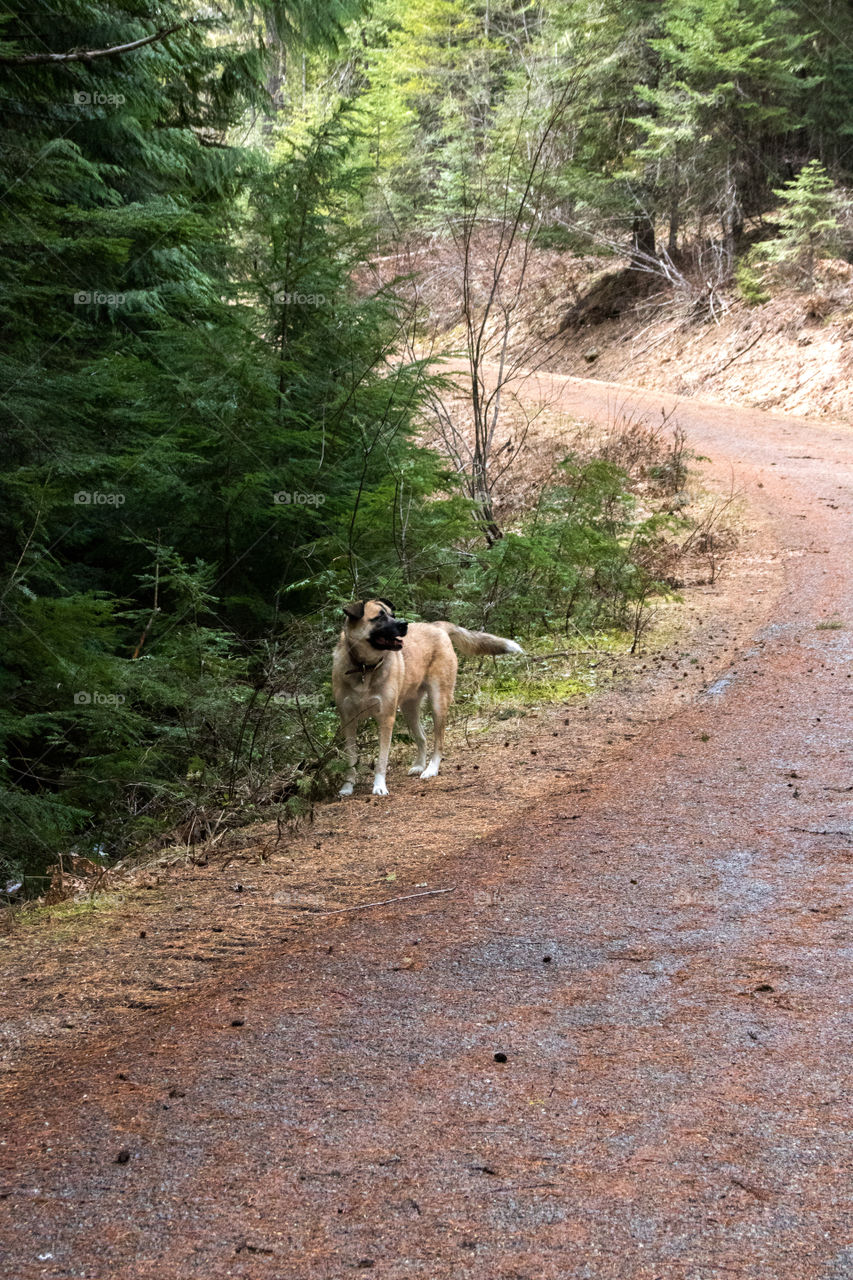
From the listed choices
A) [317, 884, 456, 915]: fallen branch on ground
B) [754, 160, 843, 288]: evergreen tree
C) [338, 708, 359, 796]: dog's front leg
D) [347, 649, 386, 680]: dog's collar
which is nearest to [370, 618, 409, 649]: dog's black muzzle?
[347, 649, 386, 680]: dog's collar

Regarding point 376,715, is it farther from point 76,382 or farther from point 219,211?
point 219,211

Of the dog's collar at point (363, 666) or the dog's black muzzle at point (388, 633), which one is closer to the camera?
the dog's black muzzle at point (388, 633)

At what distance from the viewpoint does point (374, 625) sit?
23.1ft

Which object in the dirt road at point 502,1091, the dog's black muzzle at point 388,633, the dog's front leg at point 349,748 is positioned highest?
the dog's black muzzle at point 388,633

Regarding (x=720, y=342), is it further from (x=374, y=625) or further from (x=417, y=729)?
(x=374, y=625)

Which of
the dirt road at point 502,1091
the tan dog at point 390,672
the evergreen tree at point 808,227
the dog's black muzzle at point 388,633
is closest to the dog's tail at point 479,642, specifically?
the tan dog at point 390,672

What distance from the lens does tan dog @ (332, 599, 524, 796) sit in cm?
711

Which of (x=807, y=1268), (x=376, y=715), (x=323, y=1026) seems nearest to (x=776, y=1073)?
(x=807, y=1268)

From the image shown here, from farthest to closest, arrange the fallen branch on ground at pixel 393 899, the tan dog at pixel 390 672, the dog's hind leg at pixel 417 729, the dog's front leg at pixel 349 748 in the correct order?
the dog's hind leg at pixel 417 729, the dog's front leg at pixel 349 748, the tan dog at pixel 390 672, the fallen branch on ground at pixel 393 899

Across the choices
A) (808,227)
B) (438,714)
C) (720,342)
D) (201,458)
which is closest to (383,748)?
(438,714)

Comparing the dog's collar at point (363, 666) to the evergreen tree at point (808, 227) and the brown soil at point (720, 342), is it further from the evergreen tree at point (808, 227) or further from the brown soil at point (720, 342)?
the evergreen tree at point (808, 227)

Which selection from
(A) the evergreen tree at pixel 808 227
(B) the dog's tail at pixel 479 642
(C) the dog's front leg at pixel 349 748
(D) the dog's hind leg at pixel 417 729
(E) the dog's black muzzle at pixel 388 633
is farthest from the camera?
(A) the evergreen tree at pixel 808 227

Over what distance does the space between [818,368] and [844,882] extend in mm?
22498

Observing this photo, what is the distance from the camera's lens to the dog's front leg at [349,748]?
746 centimetres
